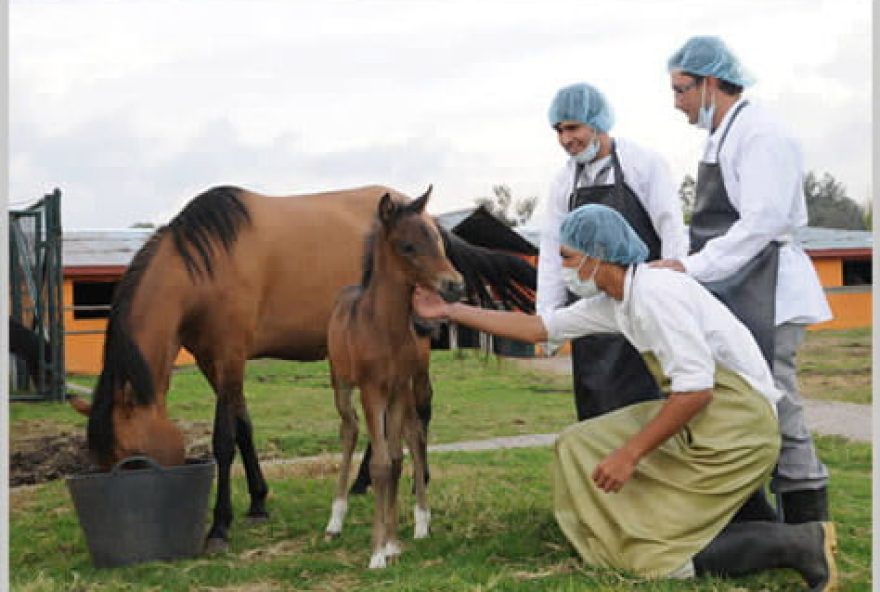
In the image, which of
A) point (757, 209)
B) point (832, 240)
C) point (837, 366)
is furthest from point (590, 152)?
point (832, 240)

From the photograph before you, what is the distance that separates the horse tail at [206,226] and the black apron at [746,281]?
2.70 metres

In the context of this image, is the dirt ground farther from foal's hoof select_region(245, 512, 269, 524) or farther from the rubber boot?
the rubber boot

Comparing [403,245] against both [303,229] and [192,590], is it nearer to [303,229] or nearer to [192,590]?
[192,590]

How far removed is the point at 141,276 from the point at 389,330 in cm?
160

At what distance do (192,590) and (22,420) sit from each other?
819cm

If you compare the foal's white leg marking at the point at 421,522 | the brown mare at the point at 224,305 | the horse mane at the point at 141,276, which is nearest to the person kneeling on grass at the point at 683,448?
the foal's white leg marking at the point at 421,522

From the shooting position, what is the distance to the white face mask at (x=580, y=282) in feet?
14.1

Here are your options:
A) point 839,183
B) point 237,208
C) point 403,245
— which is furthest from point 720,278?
point 839,183

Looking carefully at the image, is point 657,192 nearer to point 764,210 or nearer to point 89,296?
point 764,210

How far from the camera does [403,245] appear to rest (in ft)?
14.9

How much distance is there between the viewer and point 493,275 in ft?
19.5

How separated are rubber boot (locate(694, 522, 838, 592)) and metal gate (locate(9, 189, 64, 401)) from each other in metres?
10.2

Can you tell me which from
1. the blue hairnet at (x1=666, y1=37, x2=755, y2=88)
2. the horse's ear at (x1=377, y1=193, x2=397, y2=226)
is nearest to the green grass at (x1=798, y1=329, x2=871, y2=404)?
the blue hairnet at (x1=666, y1=37, x2=755, y2=88)

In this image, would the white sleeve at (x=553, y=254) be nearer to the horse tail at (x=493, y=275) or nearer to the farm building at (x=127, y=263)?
the horse tail at (x=493, y=275)
